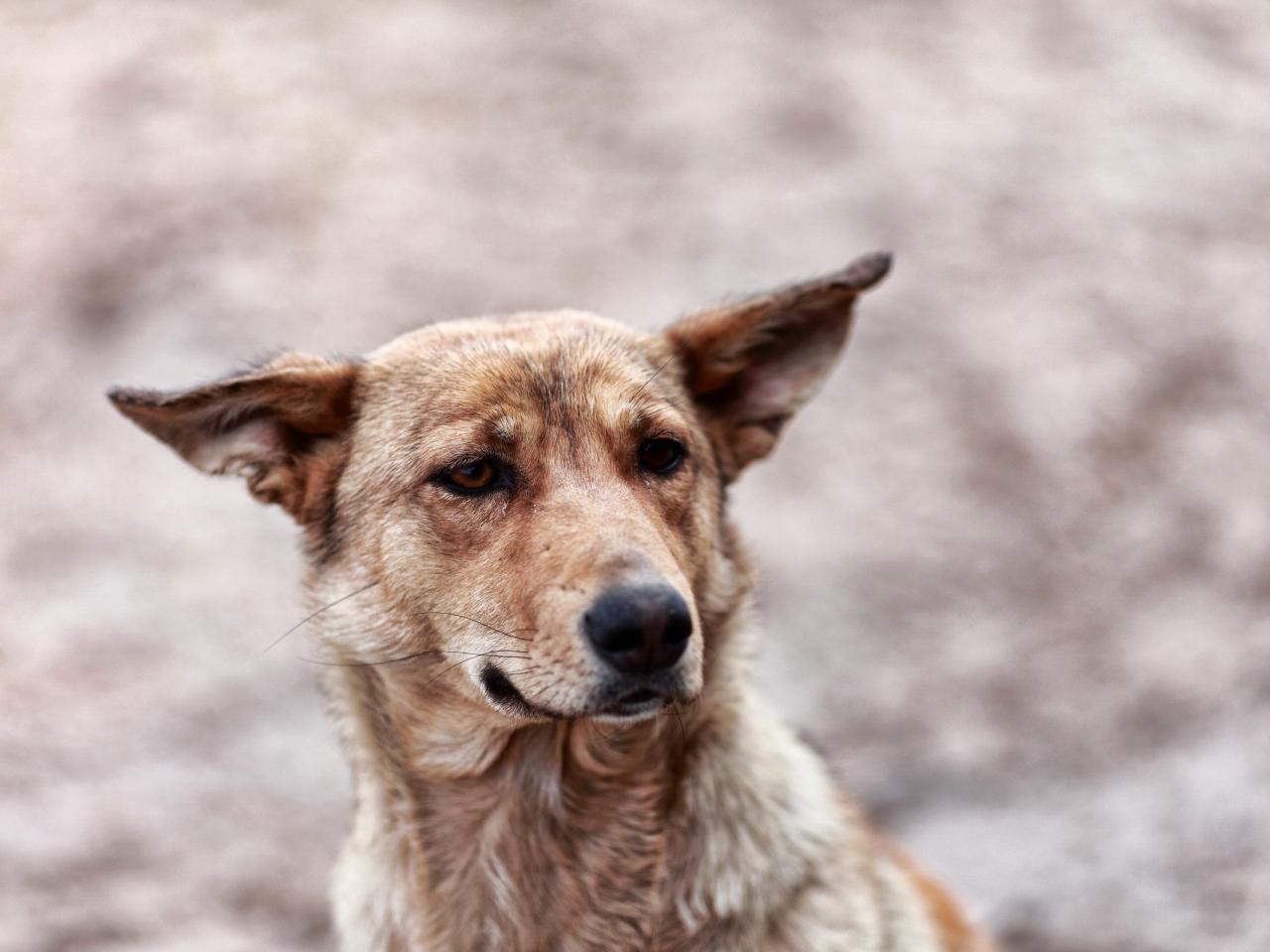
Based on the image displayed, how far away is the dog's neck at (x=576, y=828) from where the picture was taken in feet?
13.0

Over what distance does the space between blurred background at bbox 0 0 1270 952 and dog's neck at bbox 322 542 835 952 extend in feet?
3.06

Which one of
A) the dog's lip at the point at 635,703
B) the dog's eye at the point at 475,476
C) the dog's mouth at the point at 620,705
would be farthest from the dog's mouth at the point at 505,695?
the dog's eye at the point at 475,476

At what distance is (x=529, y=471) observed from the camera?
3920 mm

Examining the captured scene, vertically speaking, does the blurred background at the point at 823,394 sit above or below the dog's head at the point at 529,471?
above

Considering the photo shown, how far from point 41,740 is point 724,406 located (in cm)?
475

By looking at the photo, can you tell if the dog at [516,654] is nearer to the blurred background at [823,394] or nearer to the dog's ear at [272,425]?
the dog's ear at [272,425]

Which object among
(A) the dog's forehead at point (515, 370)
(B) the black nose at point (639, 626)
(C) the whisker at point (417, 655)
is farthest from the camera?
(A) the dog's forehead at point (515, 370)

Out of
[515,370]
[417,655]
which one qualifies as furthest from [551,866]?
[515,370]

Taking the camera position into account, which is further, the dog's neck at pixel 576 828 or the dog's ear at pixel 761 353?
the dog's ear at pixel 761 353

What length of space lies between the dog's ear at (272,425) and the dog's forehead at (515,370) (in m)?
0.15

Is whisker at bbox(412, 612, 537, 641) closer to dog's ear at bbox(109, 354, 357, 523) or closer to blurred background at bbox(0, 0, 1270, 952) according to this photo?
dog's ear at bbox(109, 354, 357, 523)

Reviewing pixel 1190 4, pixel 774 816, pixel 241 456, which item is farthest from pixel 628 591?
pixel 1190 4

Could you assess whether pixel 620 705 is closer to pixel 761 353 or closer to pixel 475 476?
pixel 475 476

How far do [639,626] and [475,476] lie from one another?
0.86 meters
